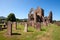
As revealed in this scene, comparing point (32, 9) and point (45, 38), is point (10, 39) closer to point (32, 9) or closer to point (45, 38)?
point (45, 38)

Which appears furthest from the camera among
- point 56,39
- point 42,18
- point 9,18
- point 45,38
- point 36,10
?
point 9,18

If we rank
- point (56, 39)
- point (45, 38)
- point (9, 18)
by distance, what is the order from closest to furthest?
point (56, 39)
point (45, 38)
point (9, 18)

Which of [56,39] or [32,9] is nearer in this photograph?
[56,39]

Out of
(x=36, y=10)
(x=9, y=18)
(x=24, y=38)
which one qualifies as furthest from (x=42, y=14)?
(x=24, y=38)

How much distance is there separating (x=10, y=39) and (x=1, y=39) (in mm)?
1178

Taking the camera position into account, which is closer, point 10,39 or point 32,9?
point 10,39

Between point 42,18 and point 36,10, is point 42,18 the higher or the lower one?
the lower one

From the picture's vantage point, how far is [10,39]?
17.0 metres

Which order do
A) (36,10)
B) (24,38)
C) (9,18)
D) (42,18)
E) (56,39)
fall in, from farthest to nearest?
(9,18), (36,10), (42,18), (24,38), (56,39)

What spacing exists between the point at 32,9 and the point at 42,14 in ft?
18.7

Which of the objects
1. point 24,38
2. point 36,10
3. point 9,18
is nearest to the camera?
point 24,38

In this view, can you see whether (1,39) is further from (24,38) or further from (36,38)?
(36,38)

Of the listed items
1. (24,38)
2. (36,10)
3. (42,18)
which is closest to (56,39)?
(24,38)

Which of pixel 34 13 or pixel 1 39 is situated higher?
pixel 34 13
